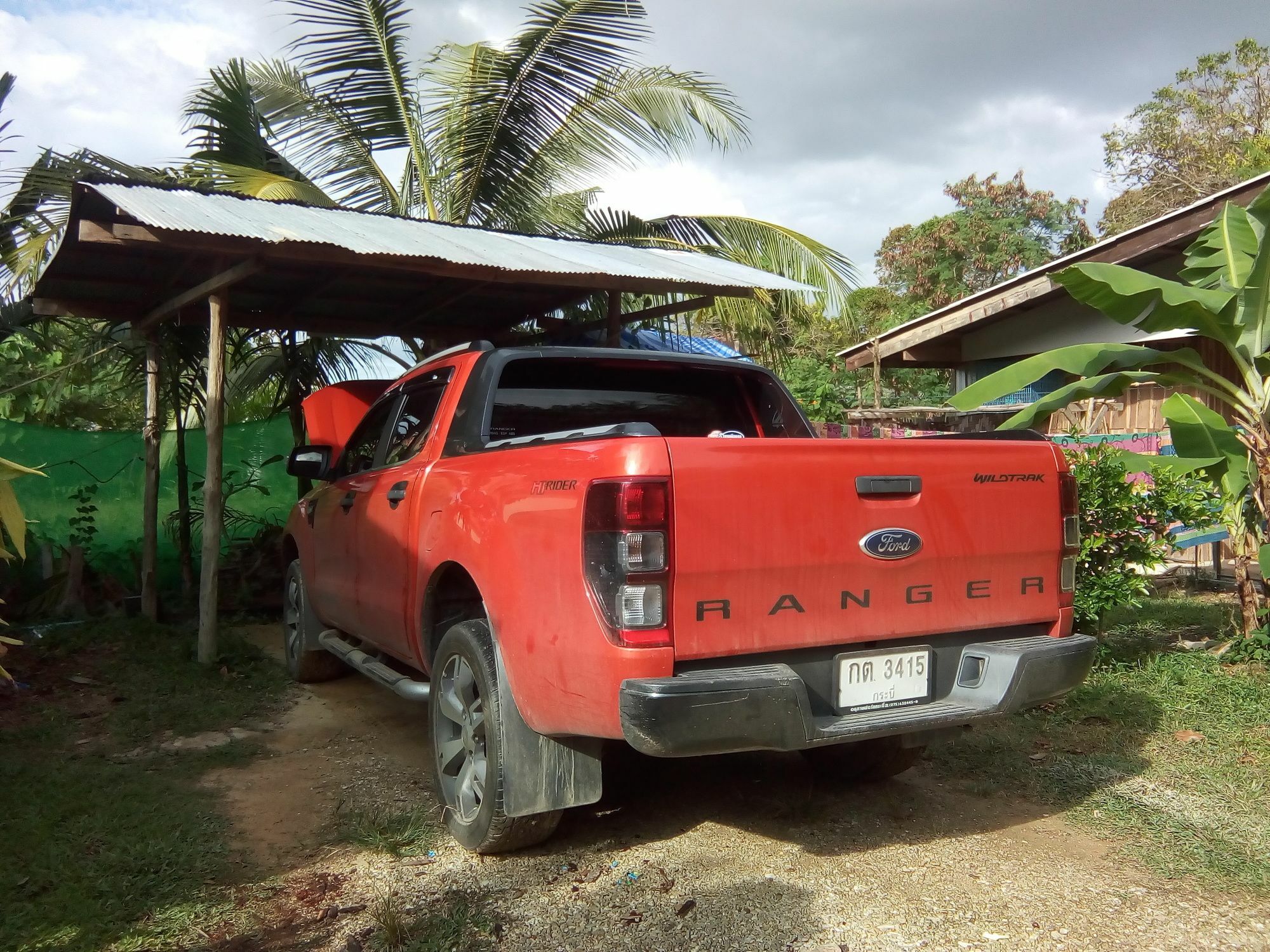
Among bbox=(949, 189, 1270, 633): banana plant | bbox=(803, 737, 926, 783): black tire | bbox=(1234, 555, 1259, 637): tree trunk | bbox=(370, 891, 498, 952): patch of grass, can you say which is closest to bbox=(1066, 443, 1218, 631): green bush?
bbox=(949, 189, 1270, 633): banana plant

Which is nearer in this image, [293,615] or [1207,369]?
[1207,369]

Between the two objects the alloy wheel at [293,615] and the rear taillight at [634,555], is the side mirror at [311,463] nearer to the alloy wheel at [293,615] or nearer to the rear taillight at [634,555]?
the alloy wheel at [293,615]

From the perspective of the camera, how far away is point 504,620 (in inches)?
132

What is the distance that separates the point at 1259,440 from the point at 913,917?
13.3 feet

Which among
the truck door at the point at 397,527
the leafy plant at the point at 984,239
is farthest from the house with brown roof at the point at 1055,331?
the leafy plant at the point at 984,239

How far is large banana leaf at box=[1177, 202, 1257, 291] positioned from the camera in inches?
225

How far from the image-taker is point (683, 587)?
2900 mm

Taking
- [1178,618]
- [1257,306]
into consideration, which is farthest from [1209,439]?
[1178,618]

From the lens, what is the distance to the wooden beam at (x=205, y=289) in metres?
6.22

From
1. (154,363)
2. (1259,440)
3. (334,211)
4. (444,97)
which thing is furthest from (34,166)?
(1259,440)

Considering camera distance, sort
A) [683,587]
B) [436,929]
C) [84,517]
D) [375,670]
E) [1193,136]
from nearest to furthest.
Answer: [683,587], [436,929], [375,670], [84,517], [1193,136]

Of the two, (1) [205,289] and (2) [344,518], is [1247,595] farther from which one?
(1) [205,289]

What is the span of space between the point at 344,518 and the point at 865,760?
2.93 meters

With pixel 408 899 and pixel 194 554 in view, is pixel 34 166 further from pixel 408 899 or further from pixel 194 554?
pixel 408 899
